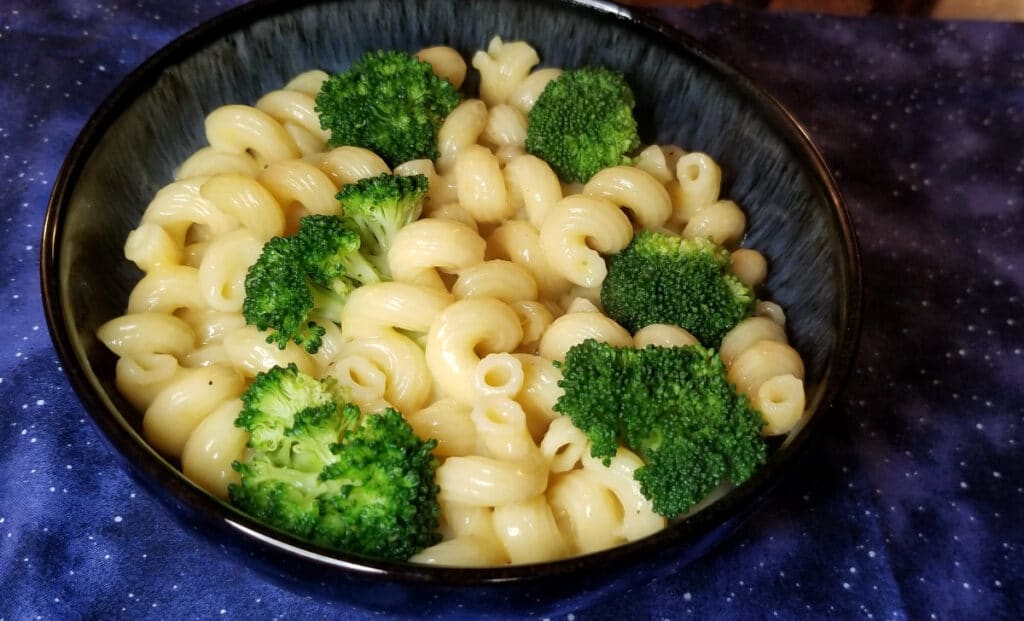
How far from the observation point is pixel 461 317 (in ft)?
3.93

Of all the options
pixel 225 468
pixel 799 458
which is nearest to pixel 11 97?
pixel 225 468

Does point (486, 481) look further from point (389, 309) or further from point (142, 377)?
point (142, 377)

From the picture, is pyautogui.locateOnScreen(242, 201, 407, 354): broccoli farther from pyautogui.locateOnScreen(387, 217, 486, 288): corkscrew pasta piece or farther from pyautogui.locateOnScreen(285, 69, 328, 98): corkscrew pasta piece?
pyautogui.locateOnScreen(285, 69, 328, 98): corkscrew pasta piece

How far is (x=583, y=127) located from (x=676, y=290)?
0.34 metres

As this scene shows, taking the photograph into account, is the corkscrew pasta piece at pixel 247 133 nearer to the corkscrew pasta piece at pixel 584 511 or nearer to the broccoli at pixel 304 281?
the broccoli at pixel 304 281

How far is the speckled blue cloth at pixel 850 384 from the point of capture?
1318mm

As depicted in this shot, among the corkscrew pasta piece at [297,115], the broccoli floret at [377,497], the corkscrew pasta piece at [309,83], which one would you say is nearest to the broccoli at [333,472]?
the broccoli floret at [377,497]

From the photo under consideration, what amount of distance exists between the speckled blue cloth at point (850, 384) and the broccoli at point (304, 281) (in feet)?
0.93

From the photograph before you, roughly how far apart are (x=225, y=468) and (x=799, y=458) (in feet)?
2.36

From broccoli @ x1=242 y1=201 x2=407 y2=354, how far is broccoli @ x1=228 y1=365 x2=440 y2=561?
10cm

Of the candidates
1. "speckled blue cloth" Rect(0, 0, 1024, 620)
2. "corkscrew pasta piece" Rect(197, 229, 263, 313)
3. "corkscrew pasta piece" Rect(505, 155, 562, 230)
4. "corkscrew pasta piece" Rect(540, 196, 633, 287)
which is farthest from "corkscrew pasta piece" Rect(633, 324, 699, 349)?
"corkscrew pasta piece" Rect(197, 229, 263, 313)

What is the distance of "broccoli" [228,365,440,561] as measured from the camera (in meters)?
1.02

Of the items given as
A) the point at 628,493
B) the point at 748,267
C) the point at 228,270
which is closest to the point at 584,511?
the point at 628,493

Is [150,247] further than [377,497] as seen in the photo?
Yes
